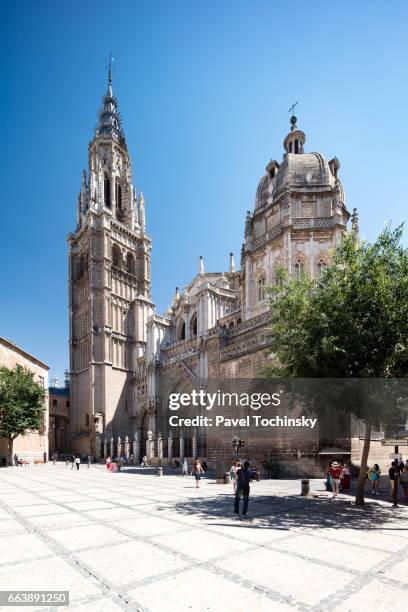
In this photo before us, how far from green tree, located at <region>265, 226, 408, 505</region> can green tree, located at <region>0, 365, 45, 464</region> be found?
30.0 meters

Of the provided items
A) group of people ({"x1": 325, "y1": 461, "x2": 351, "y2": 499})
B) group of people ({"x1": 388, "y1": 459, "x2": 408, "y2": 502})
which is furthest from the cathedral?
group of people ({"x1": 388, "y1": 459, "x2": 408, "y2": 502})

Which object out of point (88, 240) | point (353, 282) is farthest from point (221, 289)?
point (353, 282)

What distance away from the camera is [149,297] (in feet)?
198

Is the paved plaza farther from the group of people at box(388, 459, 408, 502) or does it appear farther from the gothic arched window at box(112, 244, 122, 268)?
the gothic arched window at box(112, 244, 122, 268)

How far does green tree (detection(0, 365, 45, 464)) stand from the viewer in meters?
34.6

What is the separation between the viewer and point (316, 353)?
11.4 metres

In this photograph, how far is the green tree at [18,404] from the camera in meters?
34.6

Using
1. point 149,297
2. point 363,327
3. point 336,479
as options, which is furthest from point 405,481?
point 149,297

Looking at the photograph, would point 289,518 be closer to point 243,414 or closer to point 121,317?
point 243,414

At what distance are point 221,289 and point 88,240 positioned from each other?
74.0ft

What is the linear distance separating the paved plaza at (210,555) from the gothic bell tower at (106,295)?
38.9m

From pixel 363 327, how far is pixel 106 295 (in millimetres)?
45101

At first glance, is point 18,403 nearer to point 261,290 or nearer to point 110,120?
point 261,290

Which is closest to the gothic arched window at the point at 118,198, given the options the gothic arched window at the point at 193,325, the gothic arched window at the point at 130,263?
the gothic arched window at the point at 130,263
